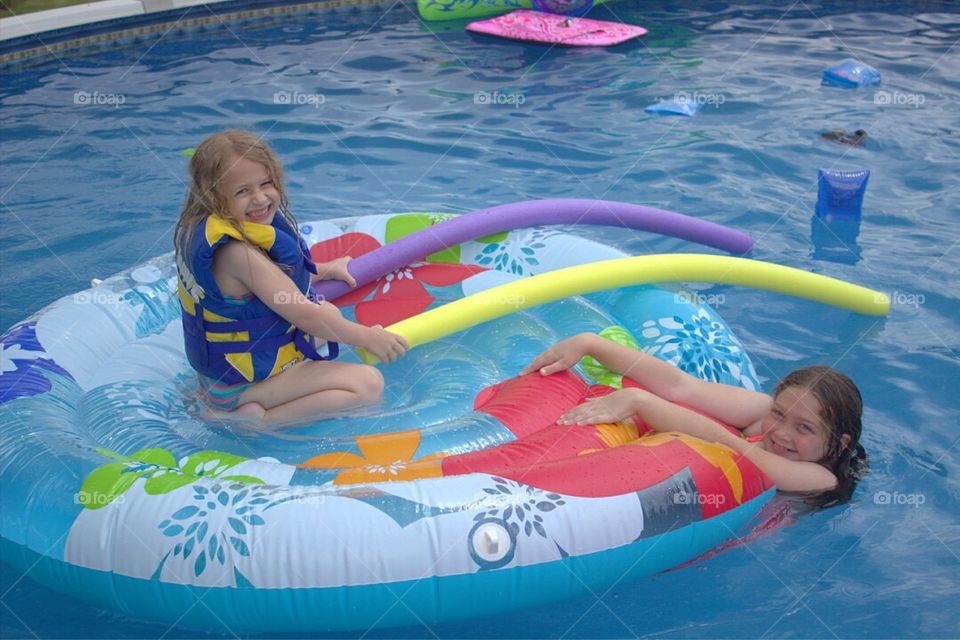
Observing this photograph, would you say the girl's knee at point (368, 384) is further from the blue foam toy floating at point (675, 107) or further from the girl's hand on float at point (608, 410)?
the blue foam toy floating at point (675, 107)

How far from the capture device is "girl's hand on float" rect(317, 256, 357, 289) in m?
3.91

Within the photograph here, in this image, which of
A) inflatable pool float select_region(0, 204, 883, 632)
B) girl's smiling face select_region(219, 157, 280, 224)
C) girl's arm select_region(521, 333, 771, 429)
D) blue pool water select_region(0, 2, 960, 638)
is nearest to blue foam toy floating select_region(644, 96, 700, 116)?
blue pool water select_region(0, 2, 960, 638)

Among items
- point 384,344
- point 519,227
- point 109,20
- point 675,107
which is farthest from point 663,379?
point 109,20

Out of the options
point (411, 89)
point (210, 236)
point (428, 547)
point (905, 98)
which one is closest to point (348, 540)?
point (428, 547)

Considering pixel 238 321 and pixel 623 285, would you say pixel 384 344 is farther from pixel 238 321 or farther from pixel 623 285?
pixel 623 285

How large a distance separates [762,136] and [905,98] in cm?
123

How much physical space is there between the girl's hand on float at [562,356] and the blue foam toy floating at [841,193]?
2.29 m

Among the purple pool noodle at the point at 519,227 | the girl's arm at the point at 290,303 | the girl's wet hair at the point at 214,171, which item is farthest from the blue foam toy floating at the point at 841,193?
the girl's wet hair at the point at 214,171

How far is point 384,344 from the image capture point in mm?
3348

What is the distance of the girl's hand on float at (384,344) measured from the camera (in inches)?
132

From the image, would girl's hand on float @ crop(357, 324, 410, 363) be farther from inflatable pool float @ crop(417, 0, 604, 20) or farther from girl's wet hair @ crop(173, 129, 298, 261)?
inflatable pool float @ crop(417, 0, 604, 20)

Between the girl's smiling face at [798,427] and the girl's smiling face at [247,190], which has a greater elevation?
the girl's smiling face at [247,190]

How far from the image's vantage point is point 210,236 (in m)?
3.17

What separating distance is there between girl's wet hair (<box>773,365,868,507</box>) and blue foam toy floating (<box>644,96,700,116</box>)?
3.78 m
